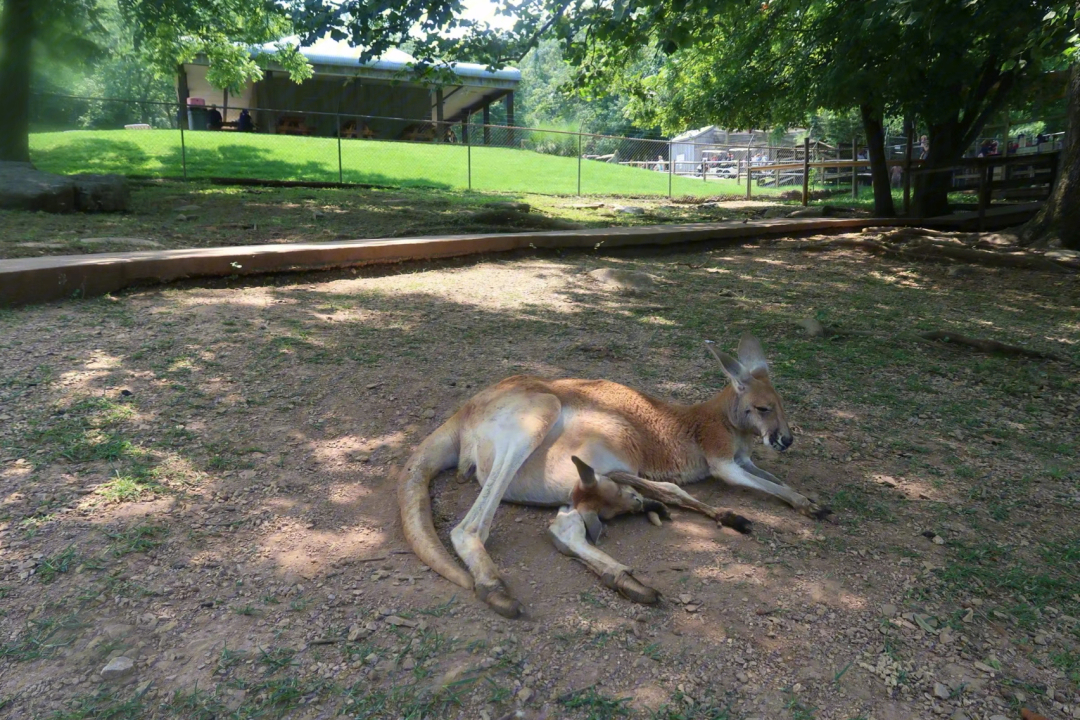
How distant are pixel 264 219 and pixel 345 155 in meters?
13.2

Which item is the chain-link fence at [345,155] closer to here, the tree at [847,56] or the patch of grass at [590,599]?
the tree at [847,56]

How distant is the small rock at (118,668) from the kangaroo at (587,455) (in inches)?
42.0

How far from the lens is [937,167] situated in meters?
15.2

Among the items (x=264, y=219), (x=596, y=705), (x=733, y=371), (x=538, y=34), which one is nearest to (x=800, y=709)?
(x=596, y=705)

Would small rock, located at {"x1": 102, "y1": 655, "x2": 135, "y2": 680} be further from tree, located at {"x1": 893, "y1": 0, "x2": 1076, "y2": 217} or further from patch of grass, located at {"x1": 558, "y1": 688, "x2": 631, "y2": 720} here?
tree, located at {"x1": 893, "y1": 0, "x2": 1076, "y2": 217}

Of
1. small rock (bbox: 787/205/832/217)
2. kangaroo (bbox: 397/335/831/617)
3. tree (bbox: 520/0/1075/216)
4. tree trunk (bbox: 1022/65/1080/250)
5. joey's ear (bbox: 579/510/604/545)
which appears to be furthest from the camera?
small rock (bbox: 787/205/832/217)

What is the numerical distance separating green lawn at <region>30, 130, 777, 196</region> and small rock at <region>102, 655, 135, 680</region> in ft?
55.2

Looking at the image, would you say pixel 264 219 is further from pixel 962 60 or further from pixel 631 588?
pixel 962 60

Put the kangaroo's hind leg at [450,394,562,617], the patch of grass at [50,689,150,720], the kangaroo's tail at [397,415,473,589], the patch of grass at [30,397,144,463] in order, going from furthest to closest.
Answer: the patch of grass at [30,397,144,463]
the kangaroo's tail at [397,415,473,589]
the kangaroo's hind leg at [450,394,562,617]
the patch of grass at [50,689,150,720]

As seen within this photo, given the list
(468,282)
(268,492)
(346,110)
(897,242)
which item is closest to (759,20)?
(897,242)

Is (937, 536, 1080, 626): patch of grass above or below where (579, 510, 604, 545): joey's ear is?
below

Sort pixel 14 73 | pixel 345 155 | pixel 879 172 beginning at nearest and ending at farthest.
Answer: pixel 14 73 < pixel 879 172 < pixel 345 155

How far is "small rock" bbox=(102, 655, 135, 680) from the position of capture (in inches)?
95.7

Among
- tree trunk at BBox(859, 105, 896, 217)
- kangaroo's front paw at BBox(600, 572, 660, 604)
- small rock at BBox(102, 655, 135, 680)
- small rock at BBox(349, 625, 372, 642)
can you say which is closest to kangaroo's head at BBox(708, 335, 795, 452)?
kangaroo's front paw at BBox(600, 572, 660, 604)
